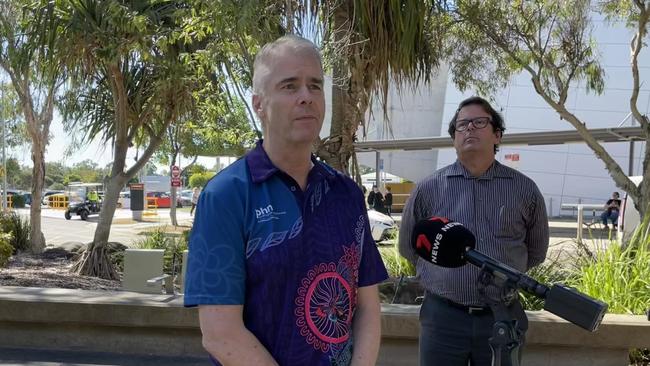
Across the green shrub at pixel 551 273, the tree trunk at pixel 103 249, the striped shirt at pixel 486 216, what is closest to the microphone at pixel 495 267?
the striped shirt at pixel 486 216

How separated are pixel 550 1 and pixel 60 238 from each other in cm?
1701

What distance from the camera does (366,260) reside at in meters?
2.12

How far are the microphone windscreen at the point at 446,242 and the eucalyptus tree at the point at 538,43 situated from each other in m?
9.15

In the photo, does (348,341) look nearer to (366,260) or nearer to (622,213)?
(366,260)

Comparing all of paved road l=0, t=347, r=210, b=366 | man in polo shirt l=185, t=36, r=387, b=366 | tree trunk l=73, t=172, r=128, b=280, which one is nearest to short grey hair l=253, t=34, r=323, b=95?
man in polo shirt l=185, t=36, r=387, b=366

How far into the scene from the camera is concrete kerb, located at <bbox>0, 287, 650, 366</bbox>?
4.71m

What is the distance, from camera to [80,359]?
4977 millimetres

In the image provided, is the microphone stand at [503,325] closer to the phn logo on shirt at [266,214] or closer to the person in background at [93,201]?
the phn logo on shirt at [266,214]

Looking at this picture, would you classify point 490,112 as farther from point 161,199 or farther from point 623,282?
point 161,199

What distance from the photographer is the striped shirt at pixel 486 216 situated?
3.07 metres

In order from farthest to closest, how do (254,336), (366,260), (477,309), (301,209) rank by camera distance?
(477,309), (366,260), (301,209), (254,336)

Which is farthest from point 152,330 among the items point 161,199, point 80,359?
point 161,199

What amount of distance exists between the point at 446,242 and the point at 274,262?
794 millimetres

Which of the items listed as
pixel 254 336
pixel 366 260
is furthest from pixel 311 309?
pixel 366 260
